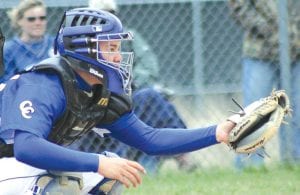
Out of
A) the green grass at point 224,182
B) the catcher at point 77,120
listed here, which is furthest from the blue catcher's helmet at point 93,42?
the green grass at point 224,182

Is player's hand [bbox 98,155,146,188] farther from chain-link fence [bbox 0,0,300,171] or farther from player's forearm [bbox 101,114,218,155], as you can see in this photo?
chain-link fence [bbox 0,0,300,171]

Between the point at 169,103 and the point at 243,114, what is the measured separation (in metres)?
3.07

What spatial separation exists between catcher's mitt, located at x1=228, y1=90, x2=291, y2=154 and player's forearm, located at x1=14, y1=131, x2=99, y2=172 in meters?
0.82

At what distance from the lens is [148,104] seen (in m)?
8.80

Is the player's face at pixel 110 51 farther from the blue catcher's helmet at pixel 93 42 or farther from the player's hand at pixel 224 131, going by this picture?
the player's hand at pixel 224 131

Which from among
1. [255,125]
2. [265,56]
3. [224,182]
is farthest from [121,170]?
[265,56]

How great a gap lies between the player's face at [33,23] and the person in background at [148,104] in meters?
0.43

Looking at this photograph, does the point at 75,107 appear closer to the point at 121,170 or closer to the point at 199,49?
the point at 121,170

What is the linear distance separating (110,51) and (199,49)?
371 cm

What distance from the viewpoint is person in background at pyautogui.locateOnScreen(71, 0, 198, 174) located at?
869cm

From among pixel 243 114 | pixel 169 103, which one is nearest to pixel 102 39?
pixel 243 114

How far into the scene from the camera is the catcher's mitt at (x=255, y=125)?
5.68 m

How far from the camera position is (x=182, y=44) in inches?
366

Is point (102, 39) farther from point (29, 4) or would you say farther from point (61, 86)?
point (29, 4)
